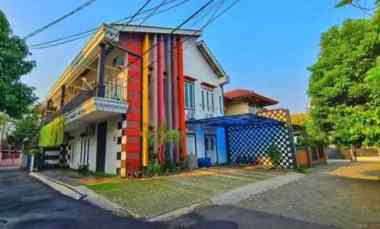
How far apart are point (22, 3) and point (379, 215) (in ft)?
36.3

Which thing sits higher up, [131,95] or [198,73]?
[198,73]

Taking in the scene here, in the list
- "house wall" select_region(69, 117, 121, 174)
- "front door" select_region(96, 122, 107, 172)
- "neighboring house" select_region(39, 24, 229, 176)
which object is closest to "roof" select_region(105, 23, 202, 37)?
"neighboring house" select_region(39, 24, 229, 176)

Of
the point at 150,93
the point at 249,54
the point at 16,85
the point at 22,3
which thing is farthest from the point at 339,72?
the point at 16,85

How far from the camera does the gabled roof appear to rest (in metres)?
15.1

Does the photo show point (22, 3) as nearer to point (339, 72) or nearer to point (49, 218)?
point (49, 218)

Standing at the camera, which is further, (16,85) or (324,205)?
(16,85)

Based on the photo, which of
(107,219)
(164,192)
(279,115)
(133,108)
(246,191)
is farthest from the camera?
(279,115)

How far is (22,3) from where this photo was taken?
7062 millimetres

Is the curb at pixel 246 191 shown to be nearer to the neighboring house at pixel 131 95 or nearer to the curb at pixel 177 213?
the curb at pixel 177 213

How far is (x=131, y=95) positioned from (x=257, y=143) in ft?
26.7

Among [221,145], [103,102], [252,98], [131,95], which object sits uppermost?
[252,98]

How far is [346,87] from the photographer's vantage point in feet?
21.7

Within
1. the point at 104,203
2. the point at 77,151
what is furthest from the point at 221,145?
the point at 104,203

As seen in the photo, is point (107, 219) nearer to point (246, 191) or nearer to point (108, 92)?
point (246, 191)
